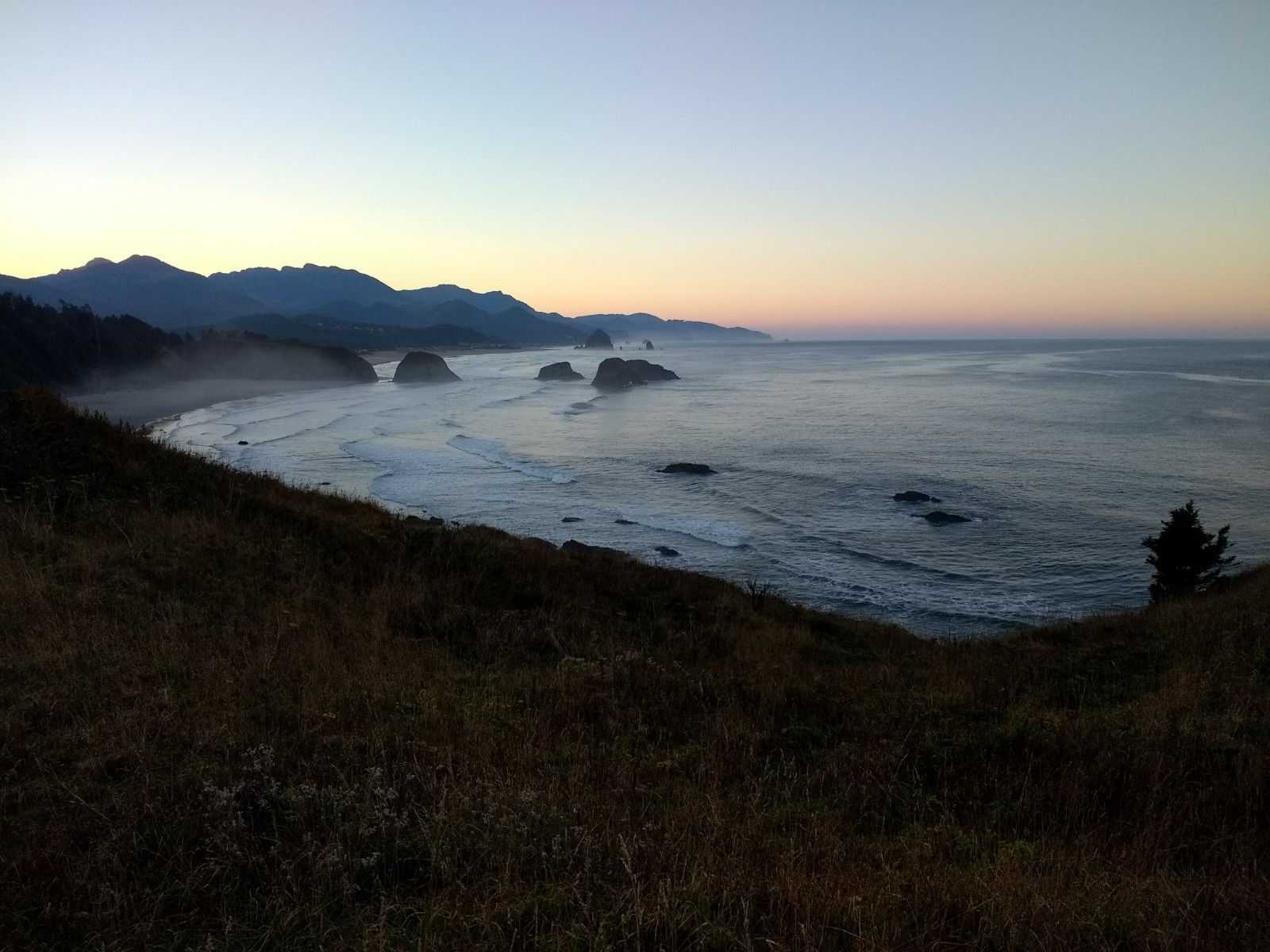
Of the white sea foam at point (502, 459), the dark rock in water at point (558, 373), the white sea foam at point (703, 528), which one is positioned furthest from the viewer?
the dark rock in water at point (558, 373)

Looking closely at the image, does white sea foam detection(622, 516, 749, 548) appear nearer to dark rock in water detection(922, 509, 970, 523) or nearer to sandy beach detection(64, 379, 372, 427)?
dark rock in water detection(922, 509, 970, 523)

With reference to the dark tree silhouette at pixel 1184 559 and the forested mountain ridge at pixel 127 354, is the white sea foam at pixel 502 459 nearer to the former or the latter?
the dark tree silhouette at pixel 1184 559

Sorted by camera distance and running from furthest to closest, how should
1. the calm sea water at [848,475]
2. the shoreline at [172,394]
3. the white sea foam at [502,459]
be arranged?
the shoreline at [172,394] < the white sea foam at [502,459] < the calm sea water at [848,475]

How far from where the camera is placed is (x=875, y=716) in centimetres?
646

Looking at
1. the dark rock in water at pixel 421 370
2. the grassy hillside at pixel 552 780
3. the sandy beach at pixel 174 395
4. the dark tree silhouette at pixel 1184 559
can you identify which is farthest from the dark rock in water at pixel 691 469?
the dark rock in water at pixel 421 370

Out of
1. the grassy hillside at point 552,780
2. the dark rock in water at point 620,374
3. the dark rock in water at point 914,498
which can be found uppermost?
the dark rock in water at point 620,374

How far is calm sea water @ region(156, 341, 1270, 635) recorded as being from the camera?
22.4 metres

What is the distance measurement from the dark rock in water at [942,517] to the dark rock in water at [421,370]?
97.4 meters

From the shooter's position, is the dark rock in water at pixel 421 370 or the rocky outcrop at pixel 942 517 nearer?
the rocky outcrop at pixel 942 517

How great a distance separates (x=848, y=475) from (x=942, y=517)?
919cm

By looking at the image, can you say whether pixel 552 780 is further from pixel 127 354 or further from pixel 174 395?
pixel 127 354

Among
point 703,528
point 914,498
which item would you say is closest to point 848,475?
point 914,498

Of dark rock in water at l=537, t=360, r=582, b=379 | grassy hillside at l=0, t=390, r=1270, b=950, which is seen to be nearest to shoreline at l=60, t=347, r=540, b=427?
dark rock in water at l=537, t=360, r=582, b=379

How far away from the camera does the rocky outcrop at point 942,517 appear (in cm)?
2809
